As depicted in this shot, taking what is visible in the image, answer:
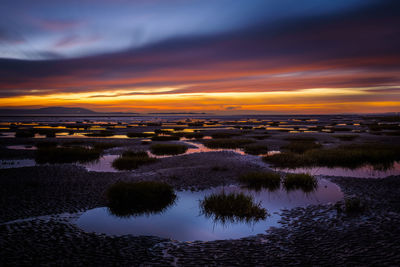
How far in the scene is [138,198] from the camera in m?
12.3

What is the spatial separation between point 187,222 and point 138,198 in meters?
3.13

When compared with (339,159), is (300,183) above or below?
below

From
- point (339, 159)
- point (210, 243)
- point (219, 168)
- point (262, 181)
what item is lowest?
point (210, 243)

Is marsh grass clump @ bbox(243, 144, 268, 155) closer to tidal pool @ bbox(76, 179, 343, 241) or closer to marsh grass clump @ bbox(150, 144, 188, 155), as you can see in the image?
marsh grass clump @ bbox(150, 144, 188, 155)

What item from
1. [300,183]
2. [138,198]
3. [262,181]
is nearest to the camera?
[138,198]

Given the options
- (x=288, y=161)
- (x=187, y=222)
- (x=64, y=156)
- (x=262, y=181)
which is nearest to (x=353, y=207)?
(x=262, y=181)

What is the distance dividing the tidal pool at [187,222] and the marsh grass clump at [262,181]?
2.07 meters

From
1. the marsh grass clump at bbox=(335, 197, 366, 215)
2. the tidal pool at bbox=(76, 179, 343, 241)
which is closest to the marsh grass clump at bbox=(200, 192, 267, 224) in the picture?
the tidal pool at bbox=(76, 179, 343, 241)

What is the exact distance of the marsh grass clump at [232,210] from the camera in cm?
1038

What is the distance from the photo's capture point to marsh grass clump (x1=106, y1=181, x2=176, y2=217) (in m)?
11.6

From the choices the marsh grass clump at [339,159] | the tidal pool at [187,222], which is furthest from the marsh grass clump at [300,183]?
the marsh grass clump at [339,159]

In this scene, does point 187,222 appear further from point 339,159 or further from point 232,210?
point 339,159

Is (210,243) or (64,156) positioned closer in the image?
(210,243)

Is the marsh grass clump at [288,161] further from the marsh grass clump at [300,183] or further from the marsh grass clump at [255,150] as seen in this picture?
the marsh grass clump at [300,183]
